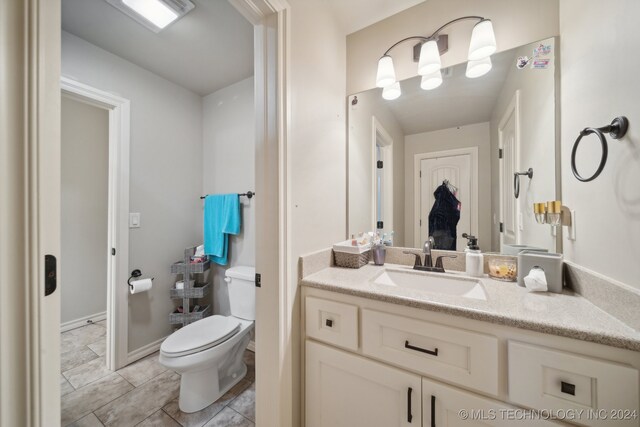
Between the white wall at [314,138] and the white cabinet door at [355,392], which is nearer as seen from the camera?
the white cabinet door at [355,392]

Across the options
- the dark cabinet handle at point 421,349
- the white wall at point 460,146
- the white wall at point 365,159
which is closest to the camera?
the dark cabinet handle at point 421,349

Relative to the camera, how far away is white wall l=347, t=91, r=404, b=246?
148cm

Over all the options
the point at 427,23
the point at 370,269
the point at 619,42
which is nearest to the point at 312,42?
the point at 427,23

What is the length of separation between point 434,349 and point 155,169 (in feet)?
7.59

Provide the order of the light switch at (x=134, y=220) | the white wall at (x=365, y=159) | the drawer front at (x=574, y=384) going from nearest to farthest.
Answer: the drawer front at (x=574, y=384), the white wall at (x=365, y=159), the light switch at (x=134, y=220)

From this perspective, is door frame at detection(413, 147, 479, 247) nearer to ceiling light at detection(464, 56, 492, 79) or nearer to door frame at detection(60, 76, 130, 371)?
ceiling light at detection(464, 56, 492, 79)

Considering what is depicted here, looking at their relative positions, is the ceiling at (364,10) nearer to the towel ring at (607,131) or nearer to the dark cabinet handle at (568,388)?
the towel ring at (607,131)

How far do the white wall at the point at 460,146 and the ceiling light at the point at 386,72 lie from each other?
349 millimetres

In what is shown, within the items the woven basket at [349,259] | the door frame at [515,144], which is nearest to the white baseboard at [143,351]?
the woven basket at [349,259]

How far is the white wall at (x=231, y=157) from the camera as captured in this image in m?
2.03

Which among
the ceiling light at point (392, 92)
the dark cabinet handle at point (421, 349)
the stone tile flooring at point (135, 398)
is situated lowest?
the stone tile flooring at point (135, 398)

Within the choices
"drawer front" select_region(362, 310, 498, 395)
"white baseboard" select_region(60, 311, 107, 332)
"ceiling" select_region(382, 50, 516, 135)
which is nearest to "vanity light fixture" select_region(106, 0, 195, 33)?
"ceiling" select_region(382, 50, 516, 135)

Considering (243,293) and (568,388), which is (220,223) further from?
(568,388)

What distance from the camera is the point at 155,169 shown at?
198 centimetres
